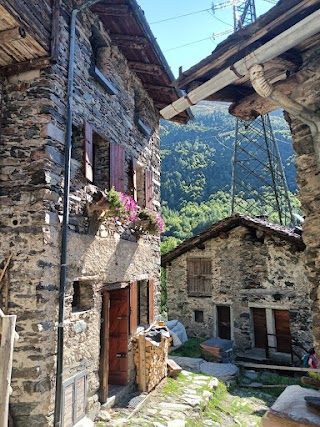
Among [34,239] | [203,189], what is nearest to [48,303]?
[34,239]

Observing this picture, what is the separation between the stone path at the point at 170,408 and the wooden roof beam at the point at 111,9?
24.3 feet

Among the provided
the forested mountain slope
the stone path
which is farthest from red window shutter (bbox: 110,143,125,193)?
the forested mountain slope

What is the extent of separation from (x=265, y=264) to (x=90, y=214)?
25.8ft

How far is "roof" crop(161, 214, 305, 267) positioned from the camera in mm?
10406

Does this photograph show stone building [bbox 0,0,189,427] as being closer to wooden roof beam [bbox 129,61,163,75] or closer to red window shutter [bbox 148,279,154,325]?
wooden roof beam [bbox 129,61,163,75]

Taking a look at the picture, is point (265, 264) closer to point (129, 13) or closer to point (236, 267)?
point (236, 267)

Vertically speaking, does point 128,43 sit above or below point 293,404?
above

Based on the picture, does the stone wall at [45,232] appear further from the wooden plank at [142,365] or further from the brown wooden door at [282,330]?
the brown wooden door at [282,330]

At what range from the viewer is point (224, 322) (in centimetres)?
1214

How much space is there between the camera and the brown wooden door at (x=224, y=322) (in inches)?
473

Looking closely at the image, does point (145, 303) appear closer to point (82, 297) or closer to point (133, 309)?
point (133, 309)

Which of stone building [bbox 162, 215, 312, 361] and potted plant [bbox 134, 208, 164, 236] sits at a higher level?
potted plant [bbox 134, 208, 164, 236]

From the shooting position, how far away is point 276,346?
10.8 m

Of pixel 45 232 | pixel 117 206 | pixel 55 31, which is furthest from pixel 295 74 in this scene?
pixel 55 31
